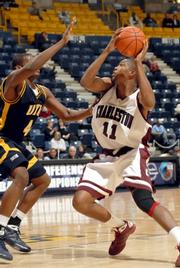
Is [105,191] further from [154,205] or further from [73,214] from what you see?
[73,214]

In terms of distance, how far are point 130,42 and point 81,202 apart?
4.86 ft

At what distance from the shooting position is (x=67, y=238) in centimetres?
815

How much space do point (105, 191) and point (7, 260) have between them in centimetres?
106

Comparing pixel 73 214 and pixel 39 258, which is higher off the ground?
pixel 39 258

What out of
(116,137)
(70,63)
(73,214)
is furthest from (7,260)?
(70,63)

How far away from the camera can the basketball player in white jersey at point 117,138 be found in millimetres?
6438

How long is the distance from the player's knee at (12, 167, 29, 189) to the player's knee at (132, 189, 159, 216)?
1043mm

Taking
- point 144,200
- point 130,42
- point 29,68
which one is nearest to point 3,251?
point 144,200

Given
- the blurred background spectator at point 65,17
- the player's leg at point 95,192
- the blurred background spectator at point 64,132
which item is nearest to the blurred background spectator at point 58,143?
the blurred background spectator at point 64,132

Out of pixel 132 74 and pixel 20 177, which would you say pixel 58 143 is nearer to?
pixel 20 177

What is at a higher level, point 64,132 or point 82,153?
point 64,132

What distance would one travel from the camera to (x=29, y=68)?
6414mm

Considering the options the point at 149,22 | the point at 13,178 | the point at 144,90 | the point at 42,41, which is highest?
the point at 144,90

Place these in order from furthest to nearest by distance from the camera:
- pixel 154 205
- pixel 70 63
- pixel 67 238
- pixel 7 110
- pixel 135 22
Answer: pixel 135 22 → pixel 70 63 → pixel 67 238 → pixel 7 110 → pixel 154 205
